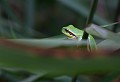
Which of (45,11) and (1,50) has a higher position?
(45,11)

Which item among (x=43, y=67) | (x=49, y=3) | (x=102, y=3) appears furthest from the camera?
(x=49, y=3)

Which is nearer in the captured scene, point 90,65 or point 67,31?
point 90,65

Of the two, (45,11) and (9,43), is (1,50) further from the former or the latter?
(45,11)

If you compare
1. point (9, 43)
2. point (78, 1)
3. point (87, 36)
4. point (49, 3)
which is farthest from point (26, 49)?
point (49, 3)

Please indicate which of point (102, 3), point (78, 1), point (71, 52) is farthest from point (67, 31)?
point (102, 3)

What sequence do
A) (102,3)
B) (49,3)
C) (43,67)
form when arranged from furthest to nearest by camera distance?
(49,3) → (102,3) → (43,67)

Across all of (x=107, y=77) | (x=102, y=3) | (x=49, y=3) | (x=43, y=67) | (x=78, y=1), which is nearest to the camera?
(x=43, y=67)

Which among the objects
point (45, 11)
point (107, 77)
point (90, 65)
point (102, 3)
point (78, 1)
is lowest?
point (90, 65)

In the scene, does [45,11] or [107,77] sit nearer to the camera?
[107,77]

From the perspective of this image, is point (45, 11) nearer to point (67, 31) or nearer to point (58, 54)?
point (67, 31)
